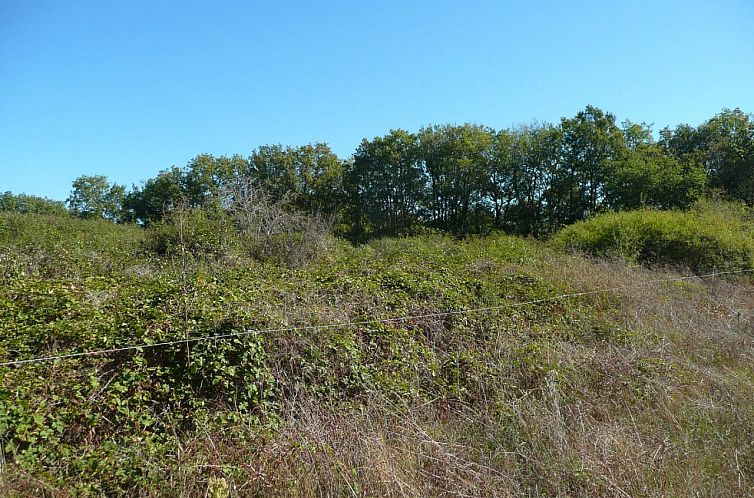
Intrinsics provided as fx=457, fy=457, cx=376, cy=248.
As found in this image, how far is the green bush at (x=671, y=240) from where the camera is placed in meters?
12.2

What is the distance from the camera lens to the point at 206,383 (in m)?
3.96

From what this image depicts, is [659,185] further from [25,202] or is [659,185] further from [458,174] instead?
[25,202]

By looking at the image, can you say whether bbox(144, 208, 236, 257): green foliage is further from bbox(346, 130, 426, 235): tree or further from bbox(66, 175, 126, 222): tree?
bbox(66, 175, 126, 222): tree

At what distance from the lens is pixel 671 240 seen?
12906 millimetres

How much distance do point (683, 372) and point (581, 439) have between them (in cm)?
231

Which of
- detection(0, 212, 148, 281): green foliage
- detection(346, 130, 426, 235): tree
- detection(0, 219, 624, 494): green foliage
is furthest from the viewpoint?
detection(346, 130, 426, 235): tree

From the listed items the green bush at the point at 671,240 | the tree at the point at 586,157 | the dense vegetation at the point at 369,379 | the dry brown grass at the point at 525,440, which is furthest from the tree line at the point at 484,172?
the dry brown grass at the point at 525,440

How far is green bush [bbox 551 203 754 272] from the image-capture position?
1224 centimetres

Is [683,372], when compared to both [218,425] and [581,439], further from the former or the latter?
[218,425]

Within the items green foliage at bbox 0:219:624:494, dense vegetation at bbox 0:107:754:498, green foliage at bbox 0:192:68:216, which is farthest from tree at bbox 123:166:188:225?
green foliage at bbox 0:219:624:494

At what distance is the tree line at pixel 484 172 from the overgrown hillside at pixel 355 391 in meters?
16.9

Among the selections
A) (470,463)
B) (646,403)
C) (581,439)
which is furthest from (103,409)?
(646,403)

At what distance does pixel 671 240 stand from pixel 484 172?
1736cm

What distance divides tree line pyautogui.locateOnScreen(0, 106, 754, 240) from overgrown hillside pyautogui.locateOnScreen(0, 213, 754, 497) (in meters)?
16.9
